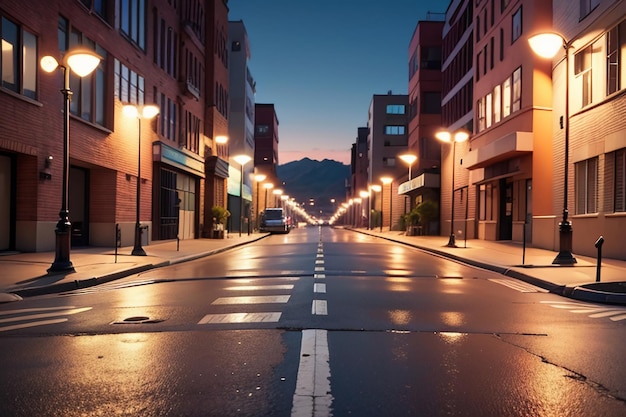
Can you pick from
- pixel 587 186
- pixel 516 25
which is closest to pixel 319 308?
pixel 587 186

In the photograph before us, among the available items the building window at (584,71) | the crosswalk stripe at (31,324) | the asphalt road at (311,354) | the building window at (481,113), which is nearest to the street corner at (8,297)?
the asphalt road at (311,354)

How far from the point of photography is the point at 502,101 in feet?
107

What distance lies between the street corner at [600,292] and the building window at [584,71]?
13.1 m

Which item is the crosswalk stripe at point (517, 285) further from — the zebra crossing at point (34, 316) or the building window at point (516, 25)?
the building window at point (516, 25)

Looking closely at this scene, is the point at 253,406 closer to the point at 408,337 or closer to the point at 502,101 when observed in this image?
the point at 408,337

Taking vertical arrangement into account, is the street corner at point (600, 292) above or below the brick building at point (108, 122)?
below

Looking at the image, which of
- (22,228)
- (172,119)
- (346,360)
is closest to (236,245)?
(172,119)

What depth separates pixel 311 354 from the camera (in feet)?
19.5

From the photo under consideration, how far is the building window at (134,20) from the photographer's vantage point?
27.7m

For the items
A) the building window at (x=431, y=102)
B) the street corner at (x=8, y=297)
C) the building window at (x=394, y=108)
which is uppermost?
the building window at (x=394, y=108)

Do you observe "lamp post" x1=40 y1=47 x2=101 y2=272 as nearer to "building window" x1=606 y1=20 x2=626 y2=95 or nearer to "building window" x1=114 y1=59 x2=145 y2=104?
"building window" x1=114 y1=59 x2=145 y2=104

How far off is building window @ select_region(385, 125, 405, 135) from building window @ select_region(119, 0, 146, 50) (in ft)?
258

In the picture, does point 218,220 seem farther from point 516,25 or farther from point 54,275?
point 54,275

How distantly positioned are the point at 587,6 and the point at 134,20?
1985 centimetres
